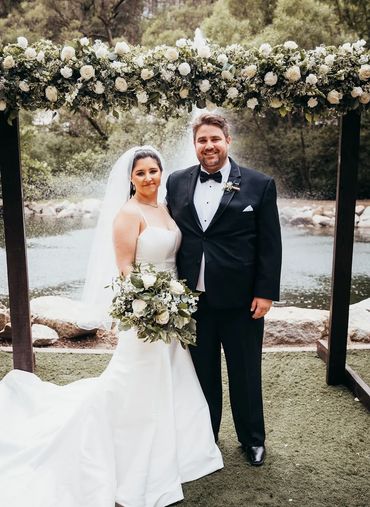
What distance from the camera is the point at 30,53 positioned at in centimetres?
296

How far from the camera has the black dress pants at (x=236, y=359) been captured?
300 centimetres

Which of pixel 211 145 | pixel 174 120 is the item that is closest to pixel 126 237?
pixel 211 145

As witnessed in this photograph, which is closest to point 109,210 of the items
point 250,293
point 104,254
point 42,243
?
point 104,254

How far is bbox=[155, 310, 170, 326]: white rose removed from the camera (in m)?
2.60

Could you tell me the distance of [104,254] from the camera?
3.25 metres

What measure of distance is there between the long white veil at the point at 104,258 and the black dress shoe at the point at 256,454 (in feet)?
3.91

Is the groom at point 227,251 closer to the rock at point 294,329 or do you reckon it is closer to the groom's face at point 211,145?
the groom's face at point 211,145

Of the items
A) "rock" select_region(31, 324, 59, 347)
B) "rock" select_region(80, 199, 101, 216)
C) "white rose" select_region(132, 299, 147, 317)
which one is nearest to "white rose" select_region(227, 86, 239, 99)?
"white rose" select_region(132, 299, 147, 317)

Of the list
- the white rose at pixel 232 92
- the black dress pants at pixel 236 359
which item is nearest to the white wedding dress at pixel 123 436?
the black dress pants at pixel 236 359

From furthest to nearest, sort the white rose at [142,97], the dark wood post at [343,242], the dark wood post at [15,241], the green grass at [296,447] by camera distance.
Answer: the dark wood post at [343,242] → the dark wood post at [15,241] → the white rose at [142,97] → the green grass at [296,447]

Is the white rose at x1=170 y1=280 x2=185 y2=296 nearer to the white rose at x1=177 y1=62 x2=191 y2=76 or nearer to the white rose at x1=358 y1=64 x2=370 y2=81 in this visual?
the white rose at x1=177 y1=62 x2=191 y2=76

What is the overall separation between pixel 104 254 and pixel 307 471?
1806mm

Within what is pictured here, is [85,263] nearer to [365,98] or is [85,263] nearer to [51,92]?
[51,92]

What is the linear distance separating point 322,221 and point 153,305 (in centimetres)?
874
